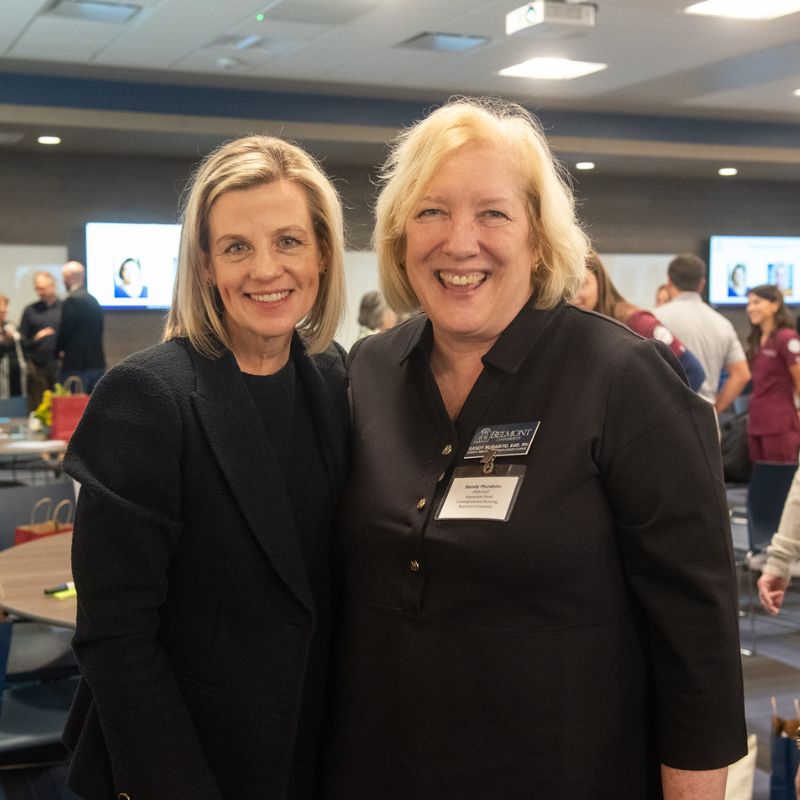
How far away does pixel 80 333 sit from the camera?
365 inches

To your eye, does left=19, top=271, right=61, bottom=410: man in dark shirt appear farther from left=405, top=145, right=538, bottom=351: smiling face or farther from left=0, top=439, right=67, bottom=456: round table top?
left=405, top=145, right=538, bottom=351: smiling face

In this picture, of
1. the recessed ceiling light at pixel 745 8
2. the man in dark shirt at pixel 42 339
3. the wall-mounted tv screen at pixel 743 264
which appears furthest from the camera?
the wall-mounted tv screen at pixel 743 264

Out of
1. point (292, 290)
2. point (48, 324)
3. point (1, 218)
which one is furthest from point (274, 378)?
point (1, 218)

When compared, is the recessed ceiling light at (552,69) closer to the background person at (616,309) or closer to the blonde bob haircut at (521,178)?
the background person at (616,309)

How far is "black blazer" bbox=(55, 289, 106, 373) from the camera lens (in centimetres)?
923

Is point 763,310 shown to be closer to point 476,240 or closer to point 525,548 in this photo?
point 476,240

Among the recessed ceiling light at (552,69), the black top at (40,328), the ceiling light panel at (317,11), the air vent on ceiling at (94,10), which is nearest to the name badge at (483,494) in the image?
the ceiling light panel at (317,11)

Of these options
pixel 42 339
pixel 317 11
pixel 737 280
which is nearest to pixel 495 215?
pixel 317 11

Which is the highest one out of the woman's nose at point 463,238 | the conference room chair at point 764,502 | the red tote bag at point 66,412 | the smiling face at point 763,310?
the woman's nose at point 463,238

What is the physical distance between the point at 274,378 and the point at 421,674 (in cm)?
49

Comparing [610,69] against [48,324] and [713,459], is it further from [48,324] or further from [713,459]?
[713,459]

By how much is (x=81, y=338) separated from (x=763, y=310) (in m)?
5.52

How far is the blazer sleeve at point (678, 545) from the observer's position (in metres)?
1.49

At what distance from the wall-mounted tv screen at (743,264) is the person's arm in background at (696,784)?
1313 centimetres
